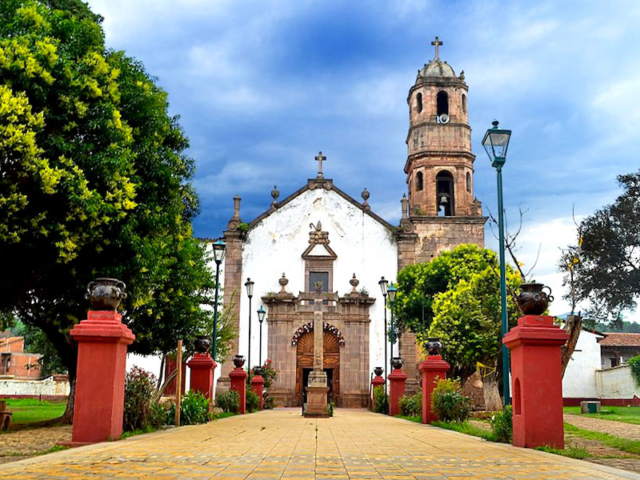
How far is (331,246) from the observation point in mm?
34094

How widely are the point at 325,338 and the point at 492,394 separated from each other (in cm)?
1176

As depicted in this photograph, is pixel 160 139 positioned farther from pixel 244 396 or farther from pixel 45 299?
pixel 244 396

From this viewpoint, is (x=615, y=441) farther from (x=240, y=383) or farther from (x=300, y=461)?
(x=240, y=383)

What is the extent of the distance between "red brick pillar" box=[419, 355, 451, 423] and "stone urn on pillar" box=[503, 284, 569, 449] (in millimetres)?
5745

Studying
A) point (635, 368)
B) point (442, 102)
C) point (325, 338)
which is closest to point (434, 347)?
point (325, 338)

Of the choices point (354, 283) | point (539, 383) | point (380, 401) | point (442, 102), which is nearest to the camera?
point (539, 383)

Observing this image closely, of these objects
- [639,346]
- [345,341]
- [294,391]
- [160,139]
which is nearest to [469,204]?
[345,341]

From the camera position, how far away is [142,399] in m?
10.7

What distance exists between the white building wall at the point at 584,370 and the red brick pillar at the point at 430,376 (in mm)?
26745

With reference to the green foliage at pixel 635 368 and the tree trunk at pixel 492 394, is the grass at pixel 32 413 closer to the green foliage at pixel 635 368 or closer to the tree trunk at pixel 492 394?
the tree trunk at pixel 492 394

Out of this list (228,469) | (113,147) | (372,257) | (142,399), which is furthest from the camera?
(372,257)

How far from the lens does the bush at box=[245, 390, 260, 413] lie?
75.3ft

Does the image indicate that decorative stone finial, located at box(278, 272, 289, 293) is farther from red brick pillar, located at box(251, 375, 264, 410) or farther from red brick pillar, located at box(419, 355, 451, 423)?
red brick pillar, located at box(419, 355, 451, 423)

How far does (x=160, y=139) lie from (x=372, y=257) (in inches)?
826
